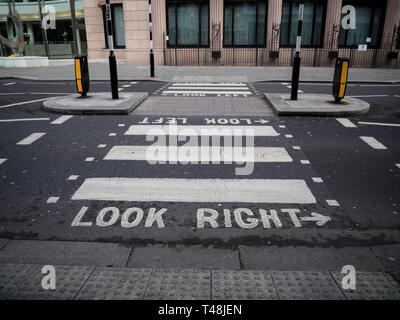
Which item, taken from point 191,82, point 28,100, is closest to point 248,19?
point 191,82

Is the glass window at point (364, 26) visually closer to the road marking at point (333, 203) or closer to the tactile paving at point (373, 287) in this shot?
the road marking at point (333, 203)

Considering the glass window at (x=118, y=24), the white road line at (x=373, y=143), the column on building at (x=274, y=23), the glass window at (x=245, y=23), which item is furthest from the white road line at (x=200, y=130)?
the glass window at (x=118, y=24)

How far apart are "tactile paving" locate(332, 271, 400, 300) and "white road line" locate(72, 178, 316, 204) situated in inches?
62.3

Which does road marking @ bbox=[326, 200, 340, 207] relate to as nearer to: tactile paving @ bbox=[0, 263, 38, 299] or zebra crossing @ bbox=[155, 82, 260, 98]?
tactile paving @ bbox=[0, 263, 38, 299]

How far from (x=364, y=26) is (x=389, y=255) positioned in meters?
23.8

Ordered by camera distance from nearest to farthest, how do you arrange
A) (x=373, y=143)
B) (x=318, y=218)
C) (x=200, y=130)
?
(x=318, y=218) < (x=373, y=143) < (x=200, y=130)

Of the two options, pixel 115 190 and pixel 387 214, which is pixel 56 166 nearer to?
pixel 115 190

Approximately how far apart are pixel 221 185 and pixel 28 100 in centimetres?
938

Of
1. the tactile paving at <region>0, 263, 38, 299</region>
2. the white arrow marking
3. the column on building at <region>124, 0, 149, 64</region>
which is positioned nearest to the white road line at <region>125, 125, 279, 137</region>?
the white arrow marking

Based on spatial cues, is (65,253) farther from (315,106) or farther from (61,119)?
(315,106)

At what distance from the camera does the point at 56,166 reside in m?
5.85

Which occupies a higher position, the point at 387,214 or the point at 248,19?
the point at 248,19

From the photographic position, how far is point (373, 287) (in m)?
2.93

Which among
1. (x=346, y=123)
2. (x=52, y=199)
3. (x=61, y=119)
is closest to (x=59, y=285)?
(x=52, y=199)
